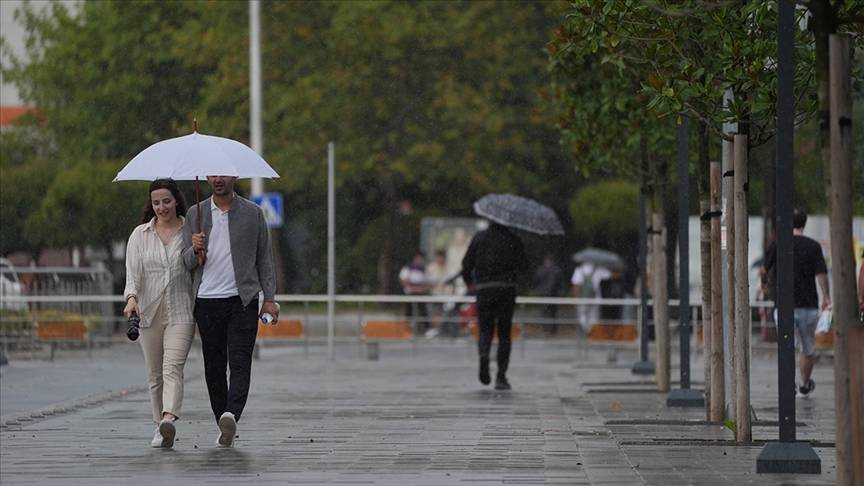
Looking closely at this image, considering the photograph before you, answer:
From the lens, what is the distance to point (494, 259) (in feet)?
67.1

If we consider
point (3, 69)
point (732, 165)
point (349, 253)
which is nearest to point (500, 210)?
point (732, 165)

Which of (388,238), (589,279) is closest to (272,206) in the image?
(589,279)

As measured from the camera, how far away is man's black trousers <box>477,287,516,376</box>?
20219 millimetres

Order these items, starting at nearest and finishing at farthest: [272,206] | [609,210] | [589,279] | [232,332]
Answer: [232,332] → [272,206] → [589,279] → [609,210]

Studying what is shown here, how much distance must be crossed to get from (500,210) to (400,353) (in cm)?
1232

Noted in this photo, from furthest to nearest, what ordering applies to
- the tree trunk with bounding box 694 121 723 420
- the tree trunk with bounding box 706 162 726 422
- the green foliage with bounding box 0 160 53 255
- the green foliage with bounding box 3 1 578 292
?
1. the green foliage with bounding box 3 1 578 292
2. the green foliage with bounding box 0 160 53 255
3. the tree trunk with bounding box 694 121 723 420
4. the tree trunk with bounding box 706 162 726 422

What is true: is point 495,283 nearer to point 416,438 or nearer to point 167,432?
point 416,438

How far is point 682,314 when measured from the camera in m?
17.0

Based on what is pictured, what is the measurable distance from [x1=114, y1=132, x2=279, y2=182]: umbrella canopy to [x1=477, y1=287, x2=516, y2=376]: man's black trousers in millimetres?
7111

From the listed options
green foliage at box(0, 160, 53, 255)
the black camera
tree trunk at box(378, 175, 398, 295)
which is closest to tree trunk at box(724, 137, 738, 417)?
the black camera

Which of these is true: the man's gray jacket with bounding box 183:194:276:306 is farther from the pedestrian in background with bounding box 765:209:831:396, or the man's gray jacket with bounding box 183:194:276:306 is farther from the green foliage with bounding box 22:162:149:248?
the green foliage with bounding box 22:162:149:248

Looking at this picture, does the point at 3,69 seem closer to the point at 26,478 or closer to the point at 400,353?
the point at 400,353

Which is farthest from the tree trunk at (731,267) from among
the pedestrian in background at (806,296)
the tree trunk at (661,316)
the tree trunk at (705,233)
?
the tree trunk at (661,316)

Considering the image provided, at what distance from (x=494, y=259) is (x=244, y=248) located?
7.53 metres
